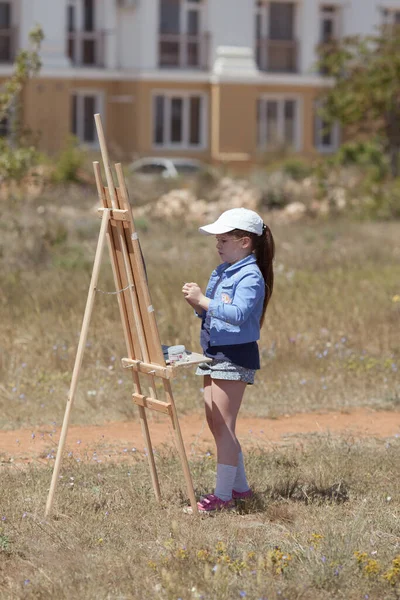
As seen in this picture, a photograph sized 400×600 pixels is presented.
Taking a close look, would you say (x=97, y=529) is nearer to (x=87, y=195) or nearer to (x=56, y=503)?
(x=56, y=503)

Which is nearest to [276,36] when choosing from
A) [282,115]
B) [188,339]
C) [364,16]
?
[282,115]

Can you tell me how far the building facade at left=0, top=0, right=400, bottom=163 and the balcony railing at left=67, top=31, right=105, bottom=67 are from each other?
0.14 ft

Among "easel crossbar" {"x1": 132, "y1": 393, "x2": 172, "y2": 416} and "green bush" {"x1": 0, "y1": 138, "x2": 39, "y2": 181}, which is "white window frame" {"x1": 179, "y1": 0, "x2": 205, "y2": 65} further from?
"easel crossbar" {"x1": 132, "y1": 393, "x2": 172, "y2": 416}

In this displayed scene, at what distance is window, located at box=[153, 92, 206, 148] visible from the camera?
40031 mm

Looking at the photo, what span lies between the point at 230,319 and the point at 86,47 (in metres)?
35.6

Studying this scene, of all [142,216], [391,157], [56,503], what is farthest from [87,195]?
[56,503]

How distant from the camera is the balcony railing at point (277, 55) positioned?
4162cm

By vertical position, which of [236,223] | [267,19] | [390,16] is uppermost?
[236,223]

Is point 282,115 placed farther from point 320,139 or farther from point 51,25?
point 51,25

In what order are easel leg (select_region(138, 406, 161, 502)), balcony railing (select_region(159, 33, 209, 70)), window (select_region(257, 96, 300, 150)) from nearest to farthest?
easel leg (select_region(138, 406, 161, 502)) → balcony railing (select_region(159, 33, 209, 70)) → window (select_region(257, 96, 300, 150))

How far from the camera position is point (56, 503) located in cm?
599

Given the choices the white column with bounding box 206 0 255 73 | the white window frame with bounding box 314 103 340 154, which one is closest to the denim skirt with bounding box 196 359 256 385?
the white column with bounding box 206 0 255 73

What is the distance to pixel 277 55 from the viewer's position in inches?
1652

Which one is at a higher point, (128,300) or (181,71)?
(128,300)
